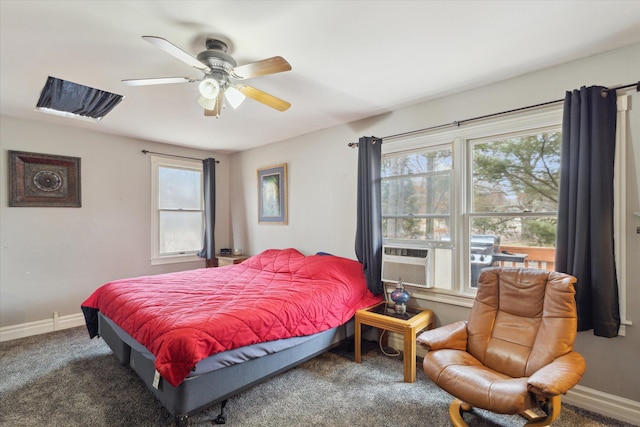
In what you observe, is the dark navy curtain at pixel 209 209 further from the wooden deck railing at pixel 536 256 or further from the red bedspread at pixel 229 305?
the wooden deck railing at pixel 536 256

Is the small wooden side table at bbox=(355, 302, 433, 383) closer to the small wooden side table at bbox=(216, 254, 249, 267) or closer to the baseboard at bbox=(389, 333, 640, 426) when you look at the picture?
the baseboard at bbox=(389, 333, 640, 426)

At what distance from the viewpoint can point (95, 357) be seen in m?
2.87

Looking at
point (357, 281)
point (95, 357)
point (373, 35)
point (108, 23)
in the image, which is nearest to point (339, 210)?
point (357, 281)

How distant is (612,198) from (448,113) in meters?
1.37

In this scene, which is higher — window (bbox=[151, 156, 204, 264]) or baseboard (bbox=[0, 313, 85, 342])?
window (bbox=[151, 156, 204, 264])

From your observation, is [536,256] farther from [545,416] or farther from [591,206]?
[545,416]

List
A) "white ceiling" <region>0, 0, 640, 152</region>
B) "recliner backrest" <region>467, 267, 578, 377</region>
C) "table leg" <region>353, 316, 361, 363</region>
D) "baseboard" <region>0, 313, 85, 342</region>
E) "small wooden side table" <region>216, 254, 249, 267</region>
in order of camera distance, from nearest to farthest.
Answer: "white ceiling" <region>0, 0, 640, 152</region>, "recliner backrest" <region>467, 267, 578, 377</region>, "table leg" <region>353, 316, 361, 363</region>, "baseboard" <region>0, 313, 85, 342</region>, "small wooden side table" <region>216, 254, 249, 267</region>

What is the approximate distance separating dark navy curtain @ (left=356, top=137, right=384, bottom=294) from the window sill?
292 cm

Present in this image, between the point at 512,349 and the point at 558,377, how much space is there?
49cm

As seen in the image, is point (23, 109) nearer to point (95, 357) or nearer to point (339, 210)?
point (95, 357)

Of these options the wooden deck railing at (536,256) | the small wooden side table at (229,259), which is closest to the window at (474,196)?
the wooden deck railing at (536,256)

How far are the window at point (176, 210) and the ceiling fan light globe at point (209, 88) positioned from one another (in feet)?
9.62

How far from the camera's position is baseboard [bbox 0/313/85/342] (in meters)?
3.32

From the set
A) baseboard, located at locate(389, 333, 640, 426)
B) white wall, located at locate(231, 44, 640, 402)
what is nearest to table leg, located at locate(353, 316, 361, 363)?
white wall, located at locate(231, 44, 640, 402)
